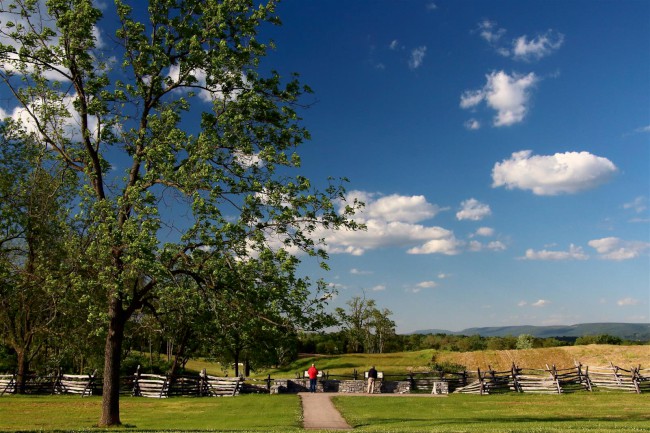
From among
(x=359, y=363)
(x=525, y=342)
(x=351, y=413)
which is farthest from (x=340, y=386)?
(x=525, y=342)

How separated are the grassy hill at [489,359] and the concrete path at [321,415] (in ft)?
63.9

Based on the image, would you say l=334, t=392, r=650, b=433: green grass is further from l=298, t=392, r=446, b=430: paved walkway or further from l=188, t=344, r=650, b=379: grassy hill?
l=188, t=344, r=650, b=379: grassy hill

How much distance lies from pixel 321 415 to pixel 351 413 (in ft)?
5.24

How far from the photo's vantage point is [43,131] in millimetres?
19594

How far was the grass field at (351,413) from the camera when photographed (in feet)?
66.2

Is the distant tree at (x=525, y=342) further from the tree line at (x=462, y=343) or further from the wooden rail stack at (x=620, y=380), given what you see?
the wooden rail stack at (x=620, y=380)

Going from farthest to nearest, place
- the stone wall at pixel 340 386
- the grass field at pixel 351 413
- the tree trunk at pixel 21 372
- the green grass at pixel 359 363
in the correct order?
the green grass at pixel 359 363 < the stone wall at pixel 340 386 < the tree trunk at pixel 21 372 < the grass field at pixel 351 413

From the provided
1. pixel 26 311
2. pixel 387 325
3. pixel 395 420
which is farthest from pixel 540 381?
pixel 387 325

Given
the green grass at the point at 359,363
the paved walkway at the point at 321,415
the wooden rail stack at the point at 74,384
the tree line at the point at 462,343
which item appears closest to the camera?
the paved walkway at the point at 321,415

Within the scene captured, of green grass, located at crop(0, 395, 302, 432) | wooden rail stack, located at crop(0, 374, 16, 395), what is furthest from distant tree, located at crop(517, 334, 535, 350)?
wooden rail stack, located at crop(0, 374, 16, 395)

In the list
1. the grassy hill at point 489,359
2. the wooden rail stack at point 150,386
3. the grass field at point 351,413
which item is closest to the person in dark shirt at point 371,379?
the grass field at point 351,413

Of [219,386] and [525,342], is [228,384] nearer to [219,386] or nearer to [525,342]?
[219,386]

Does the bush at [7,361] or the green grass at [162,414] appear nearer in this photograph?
the green grass at [162,414]

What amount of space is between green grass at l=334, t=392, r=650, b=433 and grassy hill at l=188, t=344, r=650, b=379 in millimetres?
19776
